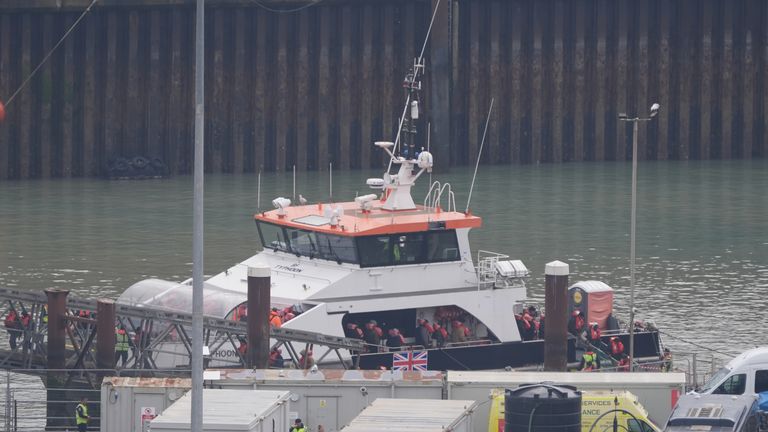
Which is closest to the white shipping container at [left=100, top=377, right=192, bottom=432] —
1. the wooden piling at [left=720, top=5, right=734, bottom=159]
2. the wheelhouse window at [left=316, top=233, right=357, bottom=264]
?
the wheelhouse window at [left=316, top=233, right=357, bottom=264]

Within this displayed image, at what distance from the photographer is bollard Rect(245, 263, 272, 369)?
26969mm

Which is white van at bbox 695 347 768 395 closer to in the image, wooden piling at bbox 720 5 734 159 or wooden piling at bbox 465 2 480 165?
wooden piling at bbox 465 2 480 165

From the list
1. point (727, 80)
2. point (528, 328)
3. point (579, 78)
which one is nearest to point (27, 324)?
point (528, 328)

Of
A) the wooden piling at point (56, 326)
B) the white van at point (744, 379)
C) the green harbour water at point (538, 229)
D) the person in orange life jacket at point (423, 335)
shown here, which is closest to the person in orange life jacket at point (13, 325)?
the wooden piling at point (56, 326)

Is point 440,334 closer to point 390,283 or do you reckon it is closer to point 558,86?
point 390,283

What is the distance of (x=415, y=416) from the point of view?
2308 centimetres

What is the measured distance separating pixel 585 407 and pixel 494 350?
5168 millimetres

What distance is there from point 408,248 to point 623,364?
483 cm

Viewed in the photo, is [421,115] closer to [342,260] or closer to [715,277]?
[715,277]

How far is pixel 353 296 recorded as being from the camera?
97.3 ft

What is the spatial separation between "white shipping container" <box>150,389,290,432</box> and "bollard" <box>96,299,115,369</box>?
2.95m

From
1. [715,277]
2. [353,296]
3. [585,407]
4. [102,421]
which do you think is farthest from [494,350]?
[715,277]

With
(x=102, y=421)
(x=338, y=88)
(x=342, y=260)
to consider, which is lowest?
(x=102, y=421)

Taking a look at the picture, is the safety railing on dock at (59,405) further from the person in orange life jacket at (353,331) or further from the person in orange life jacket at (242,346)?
the person in orange life jacket at (353,331)
